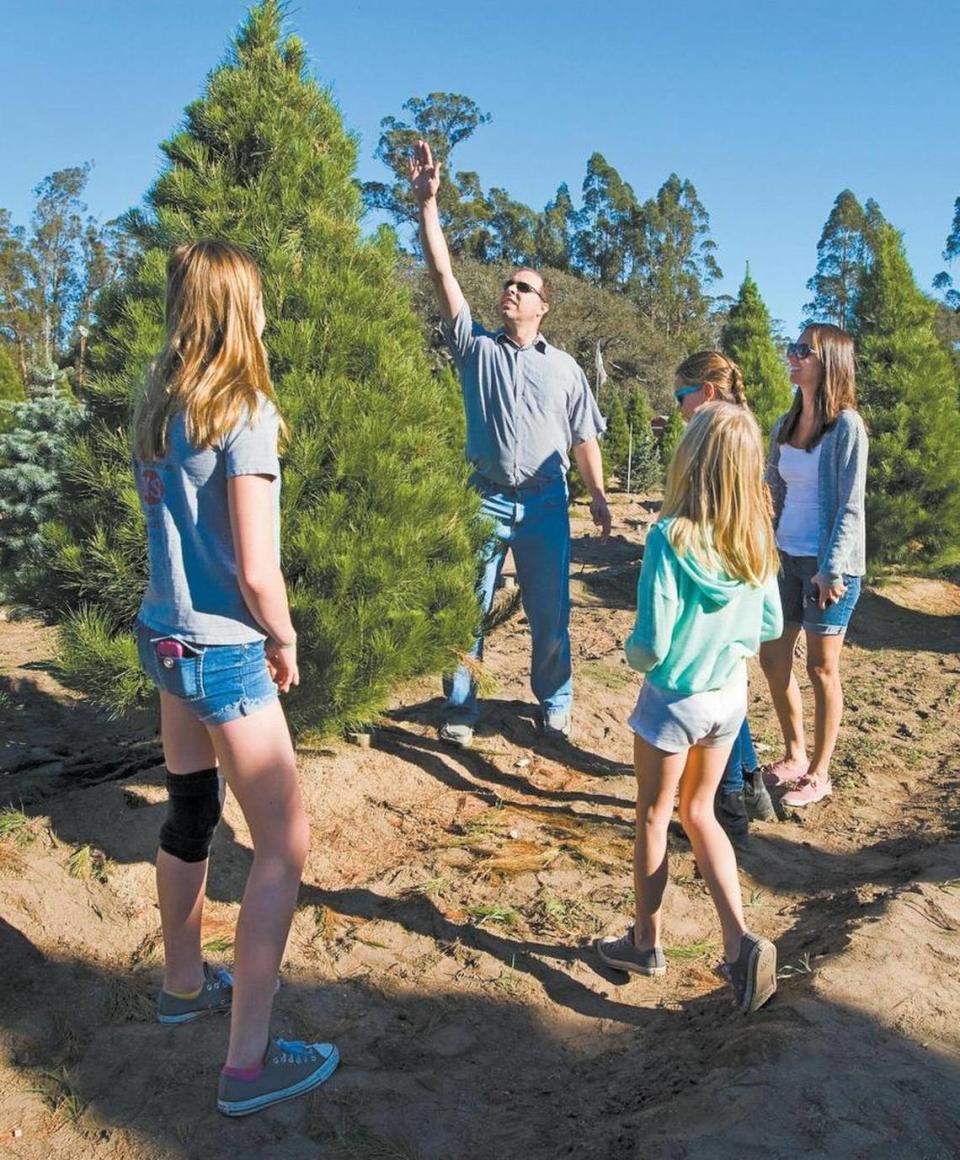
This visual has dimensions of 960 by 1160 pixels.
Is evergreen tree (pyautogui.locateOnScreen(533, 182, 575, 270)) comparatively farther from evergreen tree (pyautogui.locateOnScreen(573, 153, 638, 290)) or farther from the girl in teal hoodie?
the girl in teal hoodie

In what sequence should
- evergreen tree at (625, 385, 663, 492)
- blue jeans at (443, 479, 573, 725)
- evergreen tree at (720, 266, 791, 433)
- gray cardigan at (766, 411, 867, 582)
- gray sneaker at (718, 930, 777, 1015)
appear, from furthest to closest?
evergreen tree at (625, 385, 663, 492) → evergreen tree at (720, 266, 791, 433) → blue jeans at (443, 479, 573, 725) → gray cardigan at (766, 411, 867, 582) → gray sneaker at (718, 930, 777, 1015)

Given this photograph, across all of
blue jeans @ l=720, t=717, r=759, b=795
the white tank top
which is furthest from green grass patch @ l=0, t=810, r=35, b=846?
the white tank top

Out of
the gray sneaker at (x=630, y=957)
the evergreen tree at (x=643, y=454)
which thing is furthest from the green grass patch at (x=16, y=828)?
the evergreen tree at (x=643, y=454)

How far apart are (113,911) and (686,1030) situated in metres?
1.85

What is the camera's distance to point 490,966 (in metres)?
3.03

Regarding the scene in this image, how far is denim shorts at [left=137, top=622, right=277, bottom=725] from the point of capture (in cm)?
218

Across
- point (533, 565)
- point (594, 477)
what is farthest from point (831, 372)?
point (533, 565)

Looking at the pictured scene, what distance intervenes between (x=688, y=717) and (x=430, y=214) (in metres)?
2.44

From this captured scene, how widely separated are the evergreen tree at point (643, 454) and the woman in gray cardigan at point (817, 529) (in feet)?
51.4

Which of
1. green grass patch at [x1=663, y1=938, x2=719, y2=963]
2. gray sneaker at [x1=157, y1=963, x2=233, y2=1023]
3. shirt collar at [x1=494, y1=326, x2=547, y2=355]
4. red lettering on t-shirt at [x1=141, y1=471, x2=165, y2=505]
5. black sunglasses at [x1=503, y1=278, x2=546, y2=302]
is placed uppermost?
black sunglasses at [x1=503, y1=278, x2=546, y2=302]

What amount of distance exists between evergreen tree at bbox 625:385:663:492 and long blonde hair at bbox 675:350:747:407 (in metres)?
16.3

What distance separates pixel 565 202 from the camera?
48031 mm

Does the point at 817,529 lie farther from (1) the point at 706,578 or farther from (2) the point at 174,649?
(2) the point at 174,649

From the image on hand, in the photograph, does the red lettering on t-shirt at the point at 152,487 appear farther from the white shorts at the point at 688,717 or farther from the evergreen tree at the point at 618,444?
the evergreen tree at the point at 618,444
